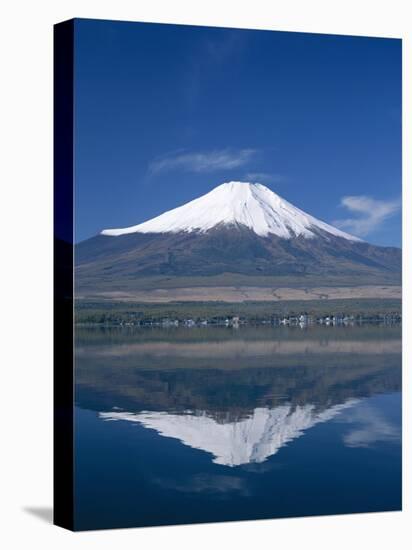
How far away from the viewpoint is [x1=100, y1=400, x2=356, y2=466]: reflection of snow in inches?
551

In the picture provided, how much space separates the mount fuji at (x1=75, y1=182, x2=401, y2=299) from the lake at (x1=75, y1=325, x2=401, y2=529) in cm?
51

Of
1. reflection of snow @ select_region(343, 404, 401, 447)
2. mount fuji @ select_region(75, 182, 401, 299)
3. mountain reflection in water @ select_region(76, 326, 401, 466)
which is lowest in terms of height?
reflection of snow @ select_region(343, 404, 401, 447)

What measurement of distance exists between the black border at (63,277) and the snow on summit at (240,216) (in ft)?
1.59

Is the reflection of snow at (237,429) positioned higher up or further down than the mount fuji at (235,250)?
further down

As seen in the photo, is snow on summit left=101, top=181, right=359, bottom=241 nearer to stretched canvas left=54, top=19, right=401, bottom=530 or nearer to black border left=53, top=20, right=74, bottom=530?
stretched canvas left=54, top=19, right=401, bottom=530

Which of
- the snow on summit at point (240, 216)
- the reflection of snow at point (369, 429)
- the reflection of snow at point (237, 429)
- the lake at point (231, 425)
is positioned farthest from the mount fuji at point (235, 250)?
the reflection of snow at point (369, 429)

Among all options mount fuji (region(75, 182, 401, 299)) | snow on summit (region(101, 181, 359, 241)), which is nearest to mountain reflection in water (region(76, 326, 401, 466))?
mount fuji (region(75, 182, 401, 299))

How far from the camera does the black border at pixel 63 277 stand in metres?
13.6

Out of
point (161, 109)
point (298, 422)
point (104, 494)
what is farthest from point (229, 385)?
point (161, 109)

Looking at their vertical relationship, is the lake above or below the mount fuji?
below

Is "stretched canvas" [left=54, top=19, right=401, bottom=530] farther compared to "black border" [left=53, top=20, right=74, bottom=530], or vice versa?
"stretched canvas" [left=54, top=19, right=401, bottom=530]

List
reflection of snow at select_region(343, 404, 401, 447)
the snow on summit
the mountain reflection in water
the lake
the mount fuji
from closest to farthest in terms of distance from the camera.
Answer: the lake < the mountain reflection in water < the mount fuji < the snow on summit < reflection of snow at select_region(343, 404, 401, 447)

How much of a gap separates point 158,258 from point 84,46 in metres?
2.33

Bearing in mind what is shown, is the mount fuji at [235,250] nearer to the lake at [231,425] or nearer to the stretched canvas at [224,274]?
the stretched canvas at [224,274]
